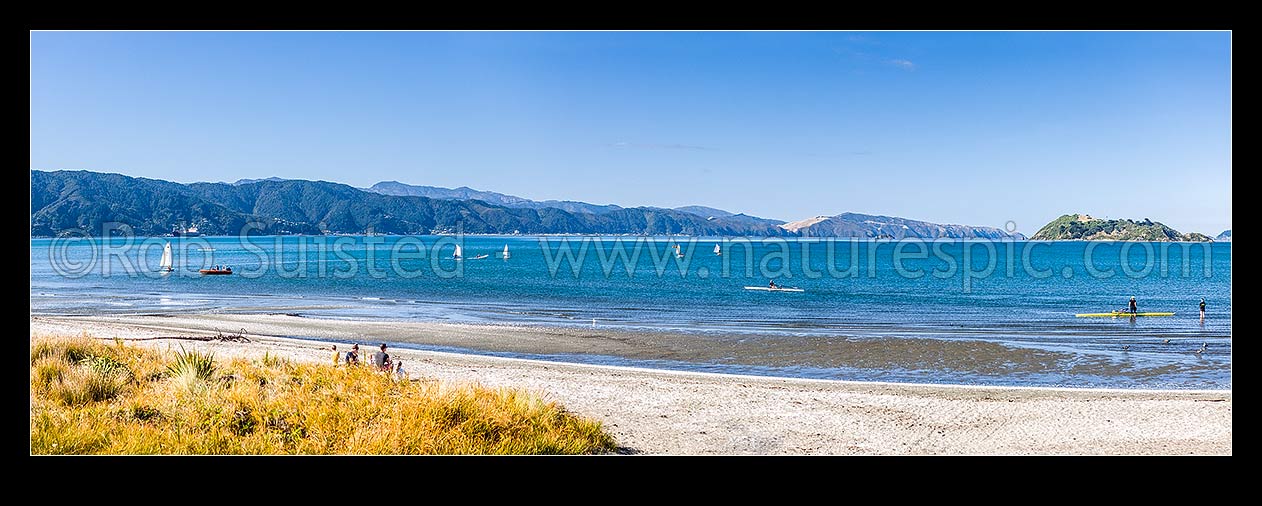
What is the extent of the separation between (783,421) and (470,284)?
48545 mm

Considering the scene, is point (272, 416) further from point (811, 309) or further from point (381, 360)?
point (811, 309)

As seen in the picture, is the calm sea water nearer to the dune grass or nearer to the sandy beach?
the sandy beach

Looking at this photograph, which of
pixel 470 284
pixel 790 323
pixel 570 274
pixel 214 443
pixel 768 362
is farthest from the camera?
pixel 570 274

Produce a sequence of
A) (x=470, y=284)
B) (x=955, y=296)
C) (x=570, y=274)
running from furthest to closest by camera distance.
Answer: (x=570, y=274) < (x=470, y=284) < (x=955, y=296)

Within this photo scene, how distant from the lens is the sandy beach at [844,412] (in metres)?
10.9

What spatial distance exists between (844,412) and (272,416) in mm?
8362

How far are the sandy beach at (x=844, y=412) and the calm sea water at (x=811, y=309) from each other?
2820 millimetres

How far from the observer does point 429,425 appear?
26.0ft

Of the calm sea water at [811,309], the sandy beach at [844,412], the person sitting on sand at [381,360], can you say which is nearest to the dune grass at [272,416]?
the sandy beach at [844,412]

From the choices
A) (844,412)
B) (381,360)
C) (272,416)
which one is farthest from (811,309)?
(272,416)

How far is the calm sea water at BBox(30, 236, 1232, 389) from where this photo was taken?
67.8 feet
